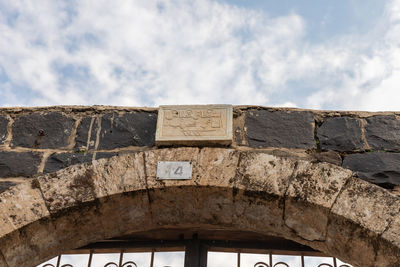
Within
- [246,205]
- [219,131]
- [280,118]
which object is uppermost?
[280,118]

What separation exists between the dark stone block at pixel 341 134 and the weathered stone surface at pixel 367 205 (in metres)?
0.39

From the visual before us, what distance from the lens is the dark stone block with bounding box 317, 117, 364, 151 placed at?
3066 millimetres

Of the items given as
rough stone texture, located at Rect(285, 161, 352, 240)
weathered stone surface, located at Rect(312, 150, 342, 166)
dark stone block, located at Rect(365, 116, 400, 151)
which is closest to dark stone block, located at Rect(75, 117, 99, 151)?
rough stone texture, located at Rect(285, 161, 352, 240)

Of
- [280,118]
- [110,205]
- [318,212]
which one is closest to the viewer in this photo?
[318,212]

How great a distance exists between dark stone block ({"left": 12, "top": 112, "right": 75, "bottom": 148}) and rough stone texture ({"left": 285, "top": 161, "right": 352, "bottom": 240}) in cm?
162

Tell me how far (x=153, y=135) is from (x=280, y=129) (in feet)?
2.92

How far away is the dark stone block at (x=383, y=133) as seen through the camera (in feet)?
10.0

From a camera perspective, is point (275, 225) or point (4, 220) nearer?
point (4, 220)

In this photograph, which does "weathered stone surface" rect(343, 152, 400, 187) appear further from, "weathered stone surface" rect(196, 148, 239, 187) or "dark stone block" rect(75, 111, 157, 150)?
"dark stone block" rect(75, 111, 157, 150)

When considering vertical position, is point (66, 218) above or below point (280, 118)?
below

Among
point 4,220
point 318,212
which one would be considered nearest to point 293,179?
point 318,212

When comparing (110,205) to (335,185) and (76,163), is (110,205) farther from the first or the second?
(335,185)

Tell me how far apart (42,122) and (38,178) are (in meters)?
0.57

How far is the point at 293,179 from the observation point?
9.14 feet
